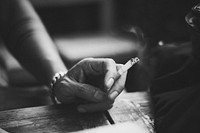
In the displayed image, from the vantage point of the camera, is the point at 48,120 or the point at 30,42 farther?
the point at 30,42

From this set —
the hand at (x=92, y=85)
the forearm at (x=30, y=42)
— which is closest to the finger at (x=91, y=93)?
the hand at (x=92, y=85)

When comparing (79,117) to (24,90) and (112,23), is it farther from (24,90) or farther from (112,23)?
(112,23)

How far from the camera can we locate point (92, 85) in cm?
103

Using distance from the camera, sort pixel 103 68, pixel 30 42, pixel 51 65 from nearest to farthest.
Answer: pixel 103 68
pixel 51 65
pixel 30 42

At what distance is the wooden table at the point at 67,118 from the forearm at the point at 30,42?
0.36 m

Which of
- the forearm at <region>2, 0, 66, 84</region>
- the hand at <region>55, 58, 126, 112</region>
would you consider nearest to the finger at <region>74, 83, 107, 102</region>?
the hand at <region>55, 58, 126, 112</region>

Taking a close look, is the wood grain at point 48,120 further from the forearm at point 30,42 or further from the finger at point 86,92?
the forearm at point 30,42

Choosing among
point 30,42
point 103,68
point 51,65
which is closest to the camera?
point 103,68

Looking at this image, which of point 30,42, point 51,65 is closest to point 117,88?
point 51,65

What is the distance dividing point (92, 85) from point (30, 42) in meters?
0.53

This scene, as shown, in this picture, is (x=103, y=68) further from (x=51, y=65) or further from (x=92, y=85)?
(x=51, y=65)

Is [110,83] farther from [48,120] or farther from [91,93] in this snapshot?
[48,120]

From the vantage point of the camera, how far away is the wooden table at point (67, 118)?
0.84 meters

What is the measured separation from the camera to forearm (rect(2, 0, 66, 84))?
134 cm
